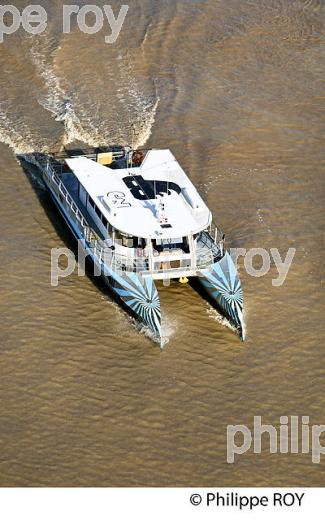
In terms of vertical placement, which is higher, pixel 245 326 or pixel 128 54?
pixel 128 54

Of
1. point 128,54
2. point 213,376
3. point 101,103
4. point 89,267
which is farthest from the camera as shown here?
point 128,54

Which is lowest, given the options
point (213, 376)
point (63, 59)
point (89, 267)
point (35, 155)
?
point (213, 376)

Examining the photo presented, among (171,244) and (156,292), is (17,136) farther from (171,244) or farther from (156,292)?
(156,292)

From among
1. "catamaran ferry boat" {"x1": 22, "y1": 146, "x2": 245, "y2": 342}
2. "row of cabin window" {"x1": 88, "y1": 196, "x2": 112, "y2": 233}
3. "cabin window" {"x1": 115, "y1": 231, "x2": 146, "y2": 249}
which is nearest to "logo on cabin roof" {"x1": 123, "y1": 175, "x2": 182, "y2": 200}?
"catamaran ferry boat" {"x1": 22, "y1": 146, "x2": 245, "y2": 342}

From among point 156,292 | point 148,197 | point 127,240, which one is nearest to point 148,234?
point 127,240

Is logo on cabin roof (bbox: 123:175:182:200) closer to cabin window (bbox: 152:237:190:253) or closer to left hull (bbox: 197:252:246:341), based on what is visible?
cabin window (bbox: 152:237:190:253)

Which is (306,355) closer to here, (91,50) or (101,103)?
(101,103)

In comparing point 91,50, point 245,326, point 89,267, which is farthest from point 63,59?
point 245,326
